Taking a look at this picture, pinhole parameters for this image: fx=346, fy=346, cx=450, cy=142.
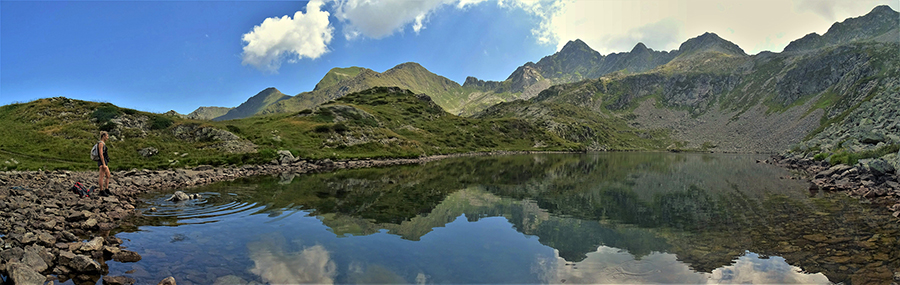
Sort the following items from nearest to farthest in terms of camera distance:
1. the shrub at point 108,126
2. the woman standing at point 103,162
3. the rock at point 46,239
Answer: the rock at point 46,239 → the woman standing at point 103,162 → the shrub at point 108,126

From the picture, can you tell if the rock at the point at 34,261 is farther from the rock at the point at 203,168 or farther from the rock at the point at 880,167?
the rock at the point at 880,167

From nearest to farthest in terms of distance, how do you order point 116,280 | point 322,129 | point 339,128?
point 116,280 < point 322,129 < point 339,128

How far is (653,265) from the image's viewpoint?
12570 mm

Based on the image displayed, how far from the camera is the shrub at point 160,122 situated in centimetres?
6398

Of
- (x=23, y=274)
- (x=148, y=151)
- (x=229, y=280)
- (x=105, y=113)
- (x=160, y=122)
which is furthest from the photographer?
(x=160, y=122)

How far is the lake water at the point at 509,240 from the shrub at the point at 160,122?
49561 millimetres

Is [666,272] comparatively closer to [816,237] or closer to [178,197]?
[816,237]

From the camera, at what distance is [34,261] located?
9969mm

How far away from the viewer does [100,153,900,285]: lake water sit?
11.5 meters

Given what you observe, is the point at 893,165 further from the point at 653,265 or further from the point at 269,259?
the point at 269,259

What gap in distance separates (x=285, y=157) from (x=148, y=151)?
61.6ft

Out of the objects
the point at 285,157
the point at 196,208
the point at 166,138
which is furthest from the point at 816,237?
the point at 166,138

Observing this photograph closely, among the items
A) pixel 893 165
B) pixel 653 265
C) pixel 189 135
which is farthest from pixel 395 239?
pixel 189 135

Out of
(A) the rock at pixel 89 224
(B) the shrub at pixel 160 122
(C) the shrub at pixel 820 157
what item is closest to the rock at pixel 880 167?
(C) the shrub at pixel 820 157
